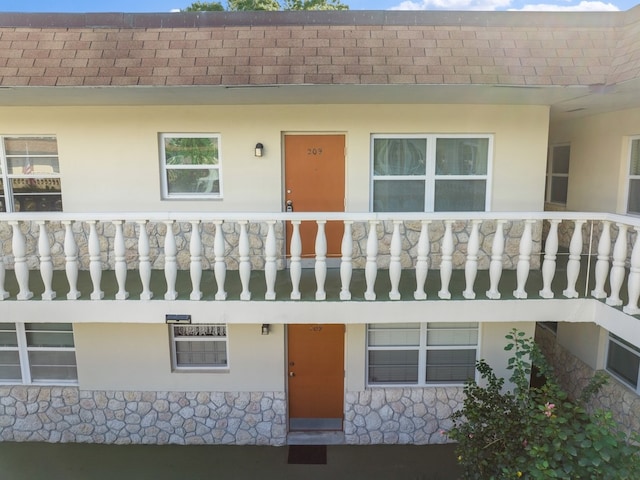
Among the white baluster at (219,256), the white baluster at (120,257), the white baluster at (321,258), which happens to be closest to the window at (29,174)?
the white baluster at (120,257)

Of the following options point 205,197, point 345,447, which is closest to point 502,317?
point 345,447

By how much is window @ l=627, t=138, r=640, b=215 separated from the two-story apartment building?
0.03m

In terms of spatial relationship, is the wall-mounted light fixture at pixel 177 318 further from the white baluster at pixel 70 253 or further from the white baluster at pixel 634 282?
the white baluster at pixel 634 282

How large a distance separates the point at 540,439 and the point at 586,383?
3.64 meters

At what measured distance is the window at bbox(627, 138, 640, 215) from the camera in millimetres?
6013

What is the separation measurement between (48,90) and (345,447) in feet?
19.9

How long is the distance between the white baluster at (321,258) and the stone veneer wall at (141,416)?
2.35 m

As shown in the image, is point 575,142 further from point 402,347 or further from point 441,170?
point 402,347

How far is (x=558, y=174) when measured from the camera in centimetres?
819

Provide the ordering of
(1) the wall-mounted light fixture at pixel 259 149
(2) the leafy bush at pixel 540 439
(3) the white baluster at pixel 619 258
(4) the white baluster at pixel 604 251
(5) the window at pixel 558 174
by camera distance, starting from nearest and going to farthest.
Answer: (2) the leafy bush at pixel 540 439, (3) the white baluster at pixel 619 258, (4) the white baluster at pixel 604 251, (1) the wall-mounted light fixture at pixel 259 149, (5) the window at pixel 558 174

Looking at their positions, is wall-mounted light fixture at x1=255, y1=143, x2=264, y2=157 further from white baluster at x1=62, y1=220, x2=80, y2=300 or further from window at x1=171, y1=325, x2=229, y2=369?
window at x1=171, y1=325, x2=229, y2=369

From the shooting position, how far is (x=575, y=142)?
733 cm

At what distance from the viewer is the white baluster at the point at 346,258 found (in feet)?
14.8

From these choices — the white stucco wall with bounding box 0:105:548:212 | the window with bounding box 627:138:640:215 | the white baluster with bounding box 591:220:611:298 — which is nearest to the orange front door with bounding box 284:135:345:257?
the white stucco wall with bounding box 0:105:548:212
